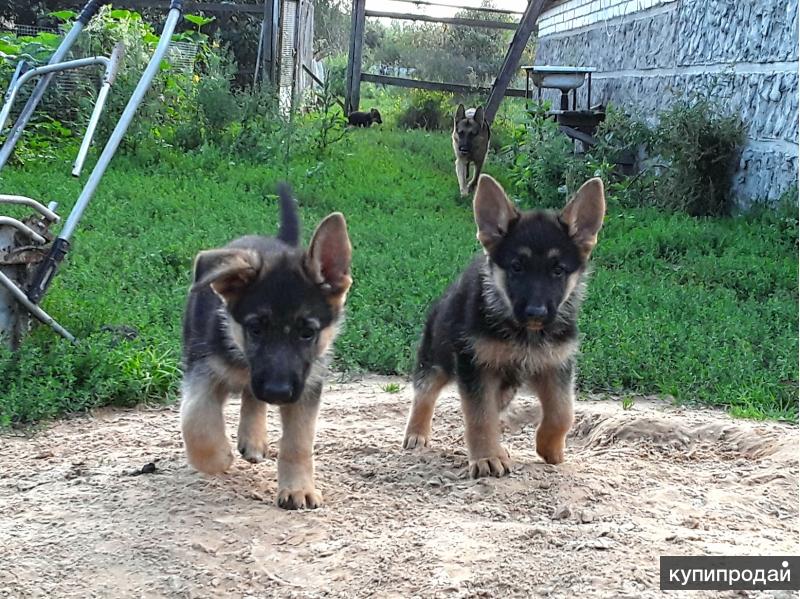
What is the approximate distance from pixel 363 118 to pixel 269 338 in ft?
62.0

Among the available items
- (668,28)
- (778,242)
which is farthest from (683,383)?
(668,28)

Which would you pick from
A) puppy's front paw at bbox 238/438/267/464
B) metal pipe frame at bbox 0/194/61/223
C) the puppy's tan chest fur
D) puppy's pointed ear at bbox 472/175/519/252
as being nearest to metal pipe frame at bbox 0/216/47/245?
metal pipe frame at bbox 0/194/61/223

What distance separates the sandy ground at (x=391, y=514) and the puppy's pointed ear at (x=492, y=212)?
3.71 feet

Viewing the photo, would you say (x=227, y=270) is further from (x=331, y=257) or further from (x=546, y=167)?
(x=546, y=167)

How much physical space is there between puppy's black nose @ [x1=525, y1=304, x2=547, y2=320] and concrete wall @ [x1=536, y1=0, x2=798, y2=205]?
6.98 metres

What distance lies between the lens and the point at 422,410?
504 centimetres

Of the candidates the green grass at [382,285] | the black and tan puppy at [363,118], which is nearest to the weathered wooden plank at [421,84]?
the black and tan puppy at [363,118]

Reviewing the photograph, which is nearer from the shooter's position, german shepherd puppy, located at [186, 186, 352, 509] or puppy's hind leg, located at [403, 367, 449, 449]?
german shepherd puppy, located at [186, 186, 352, 509]

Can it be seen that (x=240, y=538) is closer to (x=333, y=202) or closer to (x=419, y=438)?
(x=419, y=438)

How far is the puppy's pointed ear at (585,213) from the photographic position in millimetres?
4605

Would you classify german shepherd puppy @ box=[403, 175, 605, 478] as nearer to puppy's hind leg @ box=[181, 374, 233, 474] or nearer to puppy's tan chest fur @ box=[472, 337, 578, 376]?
puppy's tan chest fur @ box=[472, 337, 578, 376]

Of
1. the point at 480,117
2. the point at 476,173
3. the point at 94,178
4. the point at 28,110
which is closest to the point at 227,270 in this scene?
the point at 94,178

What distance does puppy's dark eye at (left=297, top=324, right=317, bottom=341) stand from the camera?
379 cm

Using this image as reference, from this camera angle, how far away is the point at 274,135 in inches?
566
